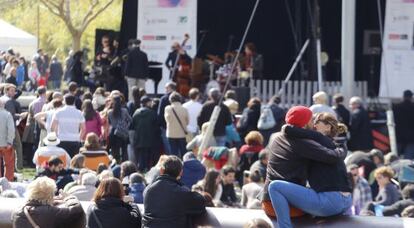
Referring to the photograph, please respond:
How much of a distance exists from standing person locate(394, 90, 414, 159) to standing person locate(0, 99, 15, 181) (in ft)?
22.3

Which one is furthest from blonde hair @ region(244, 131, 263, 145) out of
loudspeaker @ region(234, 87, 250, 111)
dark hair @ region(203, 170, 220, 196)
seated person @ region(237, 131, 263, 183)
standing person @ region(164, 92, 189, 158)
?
loudspeaker @ region(234, 87, 250, 111)

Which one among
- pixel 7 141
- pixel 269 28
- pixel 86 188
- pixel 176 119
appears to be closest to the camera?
pixel 86 188

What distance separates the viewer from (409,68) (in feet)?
73.9

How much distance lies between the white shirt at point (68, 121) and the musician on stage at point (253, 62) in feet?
26.0

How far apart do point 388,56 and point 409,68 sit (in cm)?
54

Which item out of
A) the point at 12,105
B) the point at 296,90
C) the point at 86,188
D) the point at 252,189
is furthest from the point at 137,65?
the point at 86,188

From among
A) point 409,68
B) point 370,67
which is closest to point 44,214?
point 409,68

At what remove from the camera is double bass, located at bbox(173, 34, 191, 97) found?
24.2 metres

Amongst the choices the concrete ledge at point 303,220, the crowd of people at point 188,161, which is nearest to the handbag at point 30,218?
the crowd of people at point 188,161

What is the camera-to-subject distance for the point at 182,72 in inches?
954

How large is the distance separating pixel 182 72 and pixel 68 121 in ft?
24.6

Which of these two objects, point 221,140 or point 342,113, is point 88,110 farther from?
point 342,113

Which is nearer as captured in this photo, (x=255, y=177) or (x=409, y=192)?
(x=409, y=192)

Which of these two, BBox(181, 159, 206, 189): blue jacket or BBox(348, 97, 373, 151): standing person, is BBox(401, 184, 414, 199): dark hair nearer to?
BBox(181, 159, 206, 189): blue jacket
